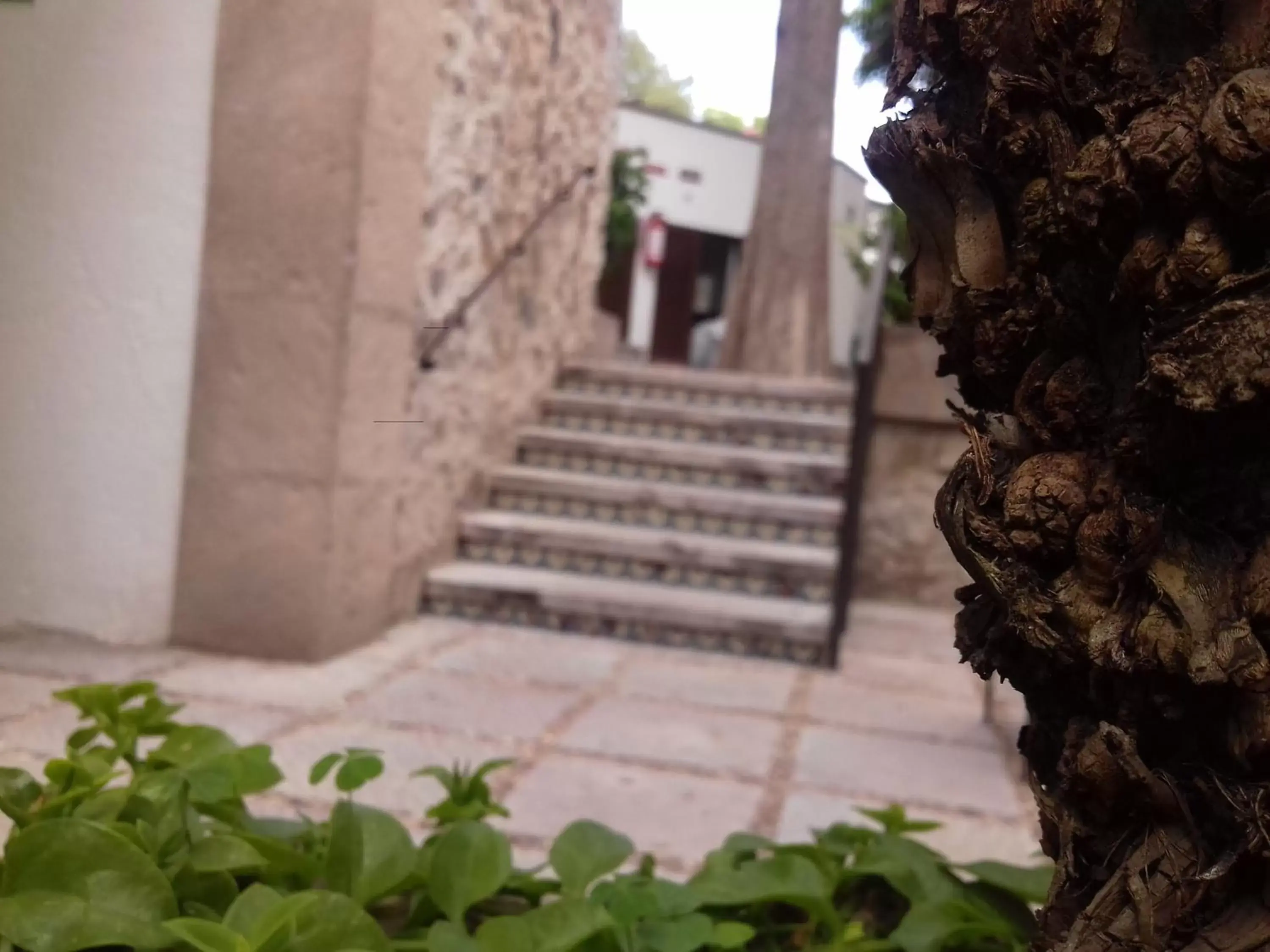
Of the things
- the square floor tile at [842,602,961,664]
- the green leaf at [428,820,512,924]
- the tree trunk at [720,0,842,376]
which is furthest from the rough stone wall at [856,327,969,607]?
the green leaf at [428,820,512,924]

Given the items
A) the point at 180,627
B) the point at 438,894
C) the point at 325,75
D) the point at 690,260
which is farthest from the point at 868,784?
the point at 690,260

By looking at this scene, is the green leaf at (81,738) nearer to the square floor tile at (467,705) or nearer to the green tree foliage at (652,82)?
A: the green tree foliage at (652,82)

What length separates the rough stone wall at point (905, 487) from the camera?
3617 mm

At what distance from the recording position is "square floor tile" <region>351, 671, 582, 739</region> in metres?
1.94

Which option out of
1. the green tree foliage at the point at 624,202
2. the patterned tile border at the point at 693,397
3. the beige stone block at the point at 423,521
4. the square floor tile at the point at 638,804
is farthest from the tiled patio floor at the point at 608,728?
the green tree foliage at the point at 624,202

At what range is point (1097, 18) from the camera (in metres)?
0.53

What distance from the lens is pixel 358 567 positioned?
2426 millimetres

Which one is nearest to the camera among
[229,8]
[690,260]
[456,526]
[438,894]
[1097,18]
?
[1097,18]

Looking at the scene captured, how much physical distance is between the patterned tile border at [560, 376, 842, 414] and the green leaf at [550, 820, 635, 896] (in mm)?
2965

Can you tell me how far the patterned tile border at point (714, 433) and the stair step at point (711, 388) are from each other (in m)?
0.24

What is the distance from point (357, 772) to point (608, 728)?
1.10 meters

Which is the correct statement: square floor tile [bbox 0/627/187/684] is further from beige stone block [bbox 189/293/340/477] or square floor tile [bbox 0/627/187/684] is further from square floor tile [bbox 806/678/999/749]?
square floor tile [bbox 806/678/999/749]

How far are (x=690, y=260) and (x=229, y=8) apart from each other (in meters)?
5.78

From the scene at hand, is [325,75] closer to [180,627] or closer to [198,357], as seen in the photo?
[198,357]
